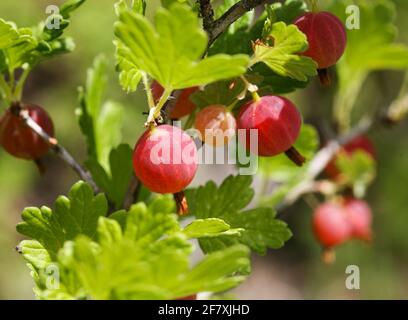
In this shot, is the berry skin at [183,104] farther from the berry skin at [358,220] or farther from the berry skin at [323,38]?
the berry skin at [358,220]

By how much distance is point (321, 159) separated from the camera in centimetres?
164

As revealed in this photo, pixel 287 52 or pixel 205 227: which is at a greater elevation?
pixel 287 52

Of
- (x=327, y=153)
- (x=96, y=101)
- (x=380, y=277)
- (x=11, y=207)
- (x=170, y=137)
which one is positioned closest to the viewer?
(x=170, y=137)

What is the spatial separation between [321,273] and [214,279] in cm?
349

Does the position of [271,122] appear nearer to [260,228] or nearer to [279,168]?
[260,228]

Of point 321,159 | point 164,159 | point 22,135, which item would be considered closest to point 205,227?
point 164,159

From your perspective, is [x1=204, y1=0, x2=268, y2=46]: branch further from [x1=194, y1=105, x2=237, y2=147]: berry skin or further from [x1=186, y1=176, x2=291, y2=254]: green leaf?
[x1=186, y1=176, x2=291, y2=254]: green leaf

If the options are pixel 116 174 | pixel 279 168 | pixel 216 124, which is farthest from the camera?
pixel 279 168

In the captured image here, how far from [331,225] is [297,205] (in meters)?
2.31

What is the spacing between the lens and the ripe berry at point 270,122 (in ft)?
2.71

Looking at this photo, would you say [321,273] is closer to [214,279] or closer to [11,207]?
[11,207]

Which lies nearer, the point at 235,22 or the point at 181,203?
the point at 181,203
